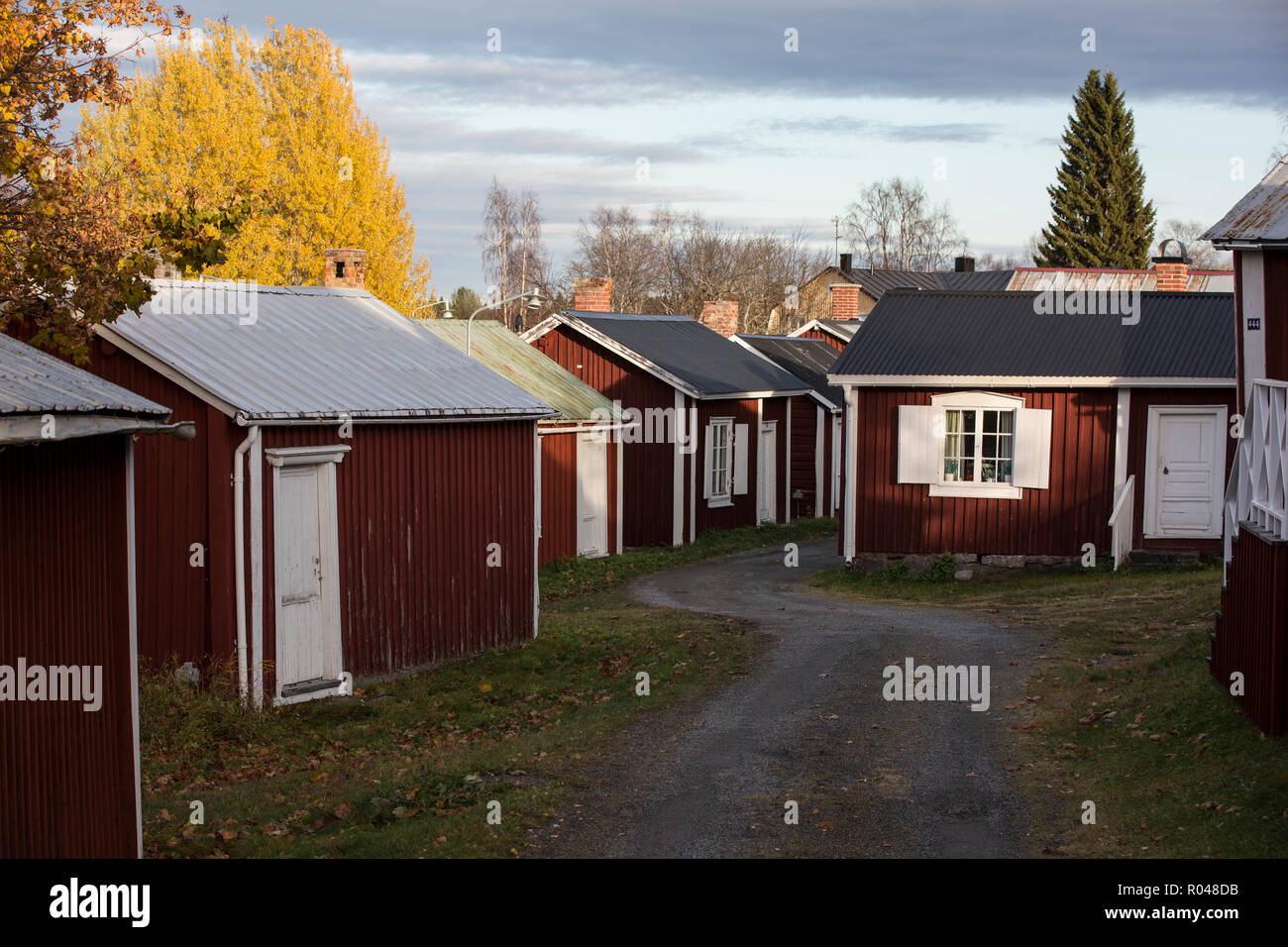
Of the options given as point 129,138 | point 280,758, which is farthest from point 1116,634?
point 129,138

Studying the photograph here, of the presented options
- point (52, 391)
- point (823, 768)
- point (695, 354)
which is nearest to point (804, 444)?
point (695, 354)

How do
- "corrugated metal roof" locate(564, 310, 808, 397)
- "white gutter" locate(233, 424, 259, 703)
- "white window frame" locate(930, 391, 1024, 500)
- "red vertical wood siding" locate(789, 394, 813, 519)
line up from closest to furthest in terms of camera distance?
"white gutter" locate(233, 424, 259, 703) → "white window frame" locate(930, 391, 1024, 500) → "corrugated metal roof" locate(564, 310, 808, 397) → "red vertical wood siding" locate(789, 394, 813, 519)

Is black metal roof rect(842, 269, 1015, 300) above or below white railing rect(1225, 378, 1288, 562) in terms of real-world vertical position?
above

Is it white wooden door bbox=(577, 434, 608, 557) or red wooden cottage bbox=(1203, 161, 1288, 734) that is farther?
white wooden door bbox=(577, 434, 608, 557)

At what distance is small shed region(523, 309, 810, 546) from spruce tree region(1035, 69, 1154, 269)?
29.7 metres

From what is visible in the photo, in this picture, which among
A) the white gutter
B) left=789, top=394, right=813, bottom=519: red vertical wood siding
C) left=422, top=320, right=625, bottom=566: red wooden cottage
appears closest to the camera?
the white gutter

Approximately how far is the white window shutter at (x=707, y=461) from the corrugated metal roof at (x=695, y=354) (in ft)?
3.30

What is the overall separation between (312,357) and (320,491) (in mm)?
1965

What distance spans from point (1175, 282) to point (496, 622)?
19.2 meters

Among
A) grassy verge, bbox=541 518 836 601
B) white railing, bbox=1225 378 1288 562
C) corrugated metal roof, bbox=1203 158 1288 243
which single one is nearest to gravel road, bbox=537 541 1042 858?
white railing, bbox=1225 378 1288 562

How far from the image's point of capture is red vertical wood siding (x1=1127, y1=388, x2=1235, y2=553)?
2023 cm

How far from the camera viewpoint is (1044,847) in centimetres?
807

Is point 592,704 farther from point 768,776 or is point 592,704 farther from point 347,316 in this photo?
point 347,316

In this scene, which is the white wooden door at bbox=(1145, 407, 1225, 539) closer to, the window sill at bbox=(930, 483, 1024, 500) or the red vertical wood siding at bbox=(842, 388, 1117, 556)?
the red vertical wood siding at bbox=(842, 388, 1117, 556)
